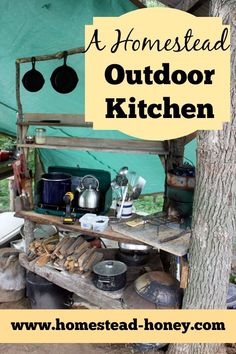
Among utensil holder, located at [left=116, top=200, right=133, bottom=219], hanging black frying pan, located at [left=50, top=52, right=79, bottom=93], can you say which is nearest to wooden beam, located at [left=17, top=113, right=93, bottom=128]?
hanging black frying pan, located at [left=50, top=52, right=79, bottom=93]

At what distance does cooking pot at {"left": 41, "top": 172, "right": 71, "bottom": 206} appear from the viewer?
7.84ft

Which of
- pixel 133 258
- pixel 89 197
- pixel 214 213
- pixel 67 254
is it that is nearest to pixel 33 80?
pixel 89 197

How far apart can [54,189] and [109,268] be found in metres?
0.69

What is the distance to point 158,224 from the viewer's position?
83.4 inches

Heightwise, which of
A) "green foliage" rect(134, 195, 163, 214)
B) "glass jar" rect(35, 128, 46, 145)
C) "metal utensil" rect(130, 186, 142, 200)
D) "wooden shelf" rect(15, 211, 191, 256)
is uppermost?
"glass jar" rect(35, 128, 46, 145)

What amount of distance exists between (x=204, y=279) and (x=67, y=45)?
224 cm

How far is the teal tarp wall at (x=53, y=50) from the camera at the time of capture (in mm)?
2580

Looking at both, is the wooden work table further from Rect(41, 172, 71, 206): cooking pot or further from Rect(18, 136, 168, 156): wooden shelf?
Rect(18, 136, 168, 156): wooden shelf

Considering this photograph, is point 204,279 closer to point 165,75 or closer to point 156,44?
point 165,75

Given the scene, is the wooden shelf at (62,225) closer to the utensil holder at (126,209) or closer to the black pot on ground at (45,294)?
the utensil holder at (126,209)

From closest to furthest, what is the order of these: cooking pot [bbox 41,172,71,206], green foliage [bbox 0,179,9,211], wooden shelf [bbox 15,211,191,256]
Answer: wooden shelf [bbox 15,211,191,256] < cooking pot [bbox 41,172,71,206] < green foliage [bbox 0,179,9,211]

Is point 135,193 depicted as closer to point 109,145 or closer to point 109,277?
point 109,145

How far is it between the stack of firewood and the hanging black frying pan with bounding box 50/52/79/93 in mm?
1309

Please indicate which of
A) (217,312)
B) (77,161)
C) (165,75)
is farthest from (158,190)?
(165,75)
